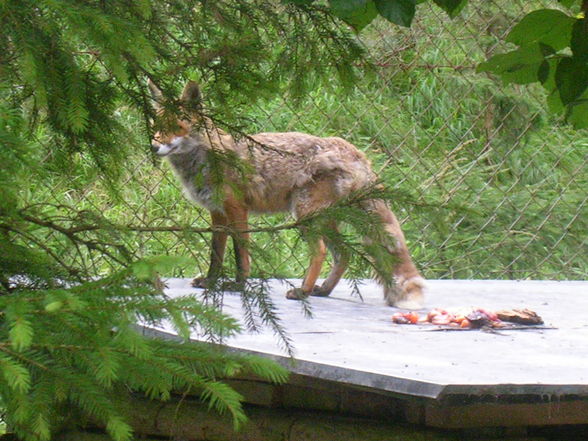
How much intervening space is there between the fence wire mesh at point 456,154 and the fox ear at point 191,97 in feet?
6.52

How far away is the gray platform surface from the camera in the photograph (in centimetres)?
233

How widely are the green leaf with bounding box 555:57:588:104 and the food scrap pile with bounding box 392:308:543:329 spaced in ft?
5.94

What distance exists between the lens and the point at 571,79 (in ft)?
5.29

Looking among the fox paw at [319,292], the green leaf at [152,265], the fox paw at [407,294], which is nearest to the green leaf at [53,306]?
the green leaf at [152,265]

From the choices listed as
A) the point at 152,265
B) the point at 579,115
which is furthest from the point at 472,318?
the point at 152,265

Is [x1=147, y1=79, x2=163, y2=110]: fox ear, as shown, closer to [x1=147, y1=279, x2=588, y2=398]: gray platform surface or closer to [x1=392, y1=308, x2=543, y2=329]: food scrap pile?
[x1=147, y1=279, x2=588, y2=398]: gray platform surface

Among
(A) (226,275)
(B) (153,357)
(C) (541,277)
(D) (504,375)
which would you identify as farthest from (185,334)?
(C) (541,277)

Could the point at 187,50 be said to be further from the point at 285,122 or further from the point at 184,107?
the point at 285,122

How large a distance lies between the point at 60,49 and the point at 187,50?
583 millimetres

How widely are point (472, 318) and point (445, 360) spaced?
0.72m

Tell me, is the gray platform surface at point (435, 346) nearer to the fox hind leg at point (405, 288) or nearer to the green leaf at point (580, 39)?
the fox hind leg at point (405, 288)

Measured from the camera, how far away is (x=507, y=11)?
5465 millimetres

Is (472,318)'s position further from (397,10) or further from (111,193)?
(397,10)

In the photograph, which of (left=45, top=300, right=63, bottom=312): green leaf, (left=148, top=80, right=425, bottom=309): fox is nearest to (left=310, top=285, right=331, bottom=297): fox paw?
(left=148, top=80, right=425, bottom=309): fox
